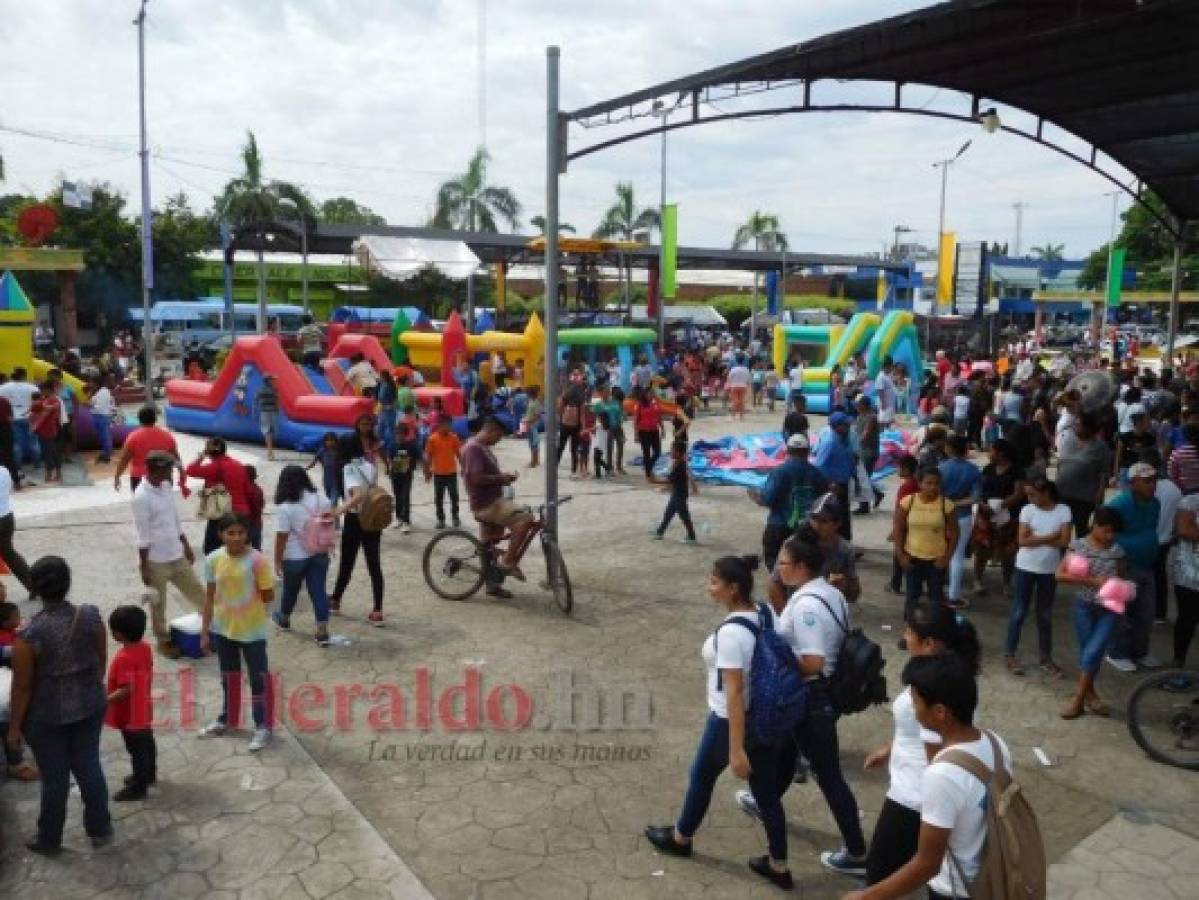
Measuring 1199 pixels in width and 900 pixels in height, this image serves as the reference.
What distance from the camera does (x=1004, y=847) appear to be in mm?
2758

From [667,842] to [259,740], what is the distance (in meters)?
2.50

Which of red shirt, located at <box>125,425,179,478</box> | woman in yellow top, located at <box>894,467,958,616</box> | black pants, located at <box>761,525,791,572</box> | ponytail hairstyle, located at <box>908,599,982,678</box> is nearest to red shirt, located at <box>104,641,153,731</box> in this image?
ponytail hairstyle, located at <box>908,599,982,678</box>

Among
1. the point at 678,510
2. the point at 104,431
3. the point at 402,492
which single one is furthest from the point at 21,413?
the point at 678,510

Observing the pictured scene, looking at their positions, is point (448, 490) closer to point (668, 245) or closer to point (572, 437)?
point (572, 437)

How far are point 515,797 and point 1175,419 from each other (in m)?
10.9

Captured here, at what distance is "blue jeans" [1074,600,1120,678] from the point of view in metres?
5.93

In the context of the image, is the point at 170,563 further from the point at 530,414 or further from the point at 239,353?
the point at 239,353

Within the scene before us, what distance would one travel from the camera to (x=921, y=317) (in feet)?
140

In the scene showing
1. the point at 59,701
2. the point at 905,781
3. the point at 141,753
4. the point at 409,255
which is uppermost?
the point at 409,255

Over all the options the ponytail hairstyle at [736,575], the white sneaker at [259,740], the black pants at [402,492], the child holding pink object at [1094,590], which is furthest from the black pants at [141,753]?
the black pants at [402,492]

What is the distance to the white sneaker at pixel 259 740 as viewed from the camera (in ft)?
18.1

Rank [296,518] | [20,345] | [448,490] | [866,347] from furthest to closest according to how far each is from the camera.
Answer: [866,347] → [20,345] → [448,490] → [296,518]

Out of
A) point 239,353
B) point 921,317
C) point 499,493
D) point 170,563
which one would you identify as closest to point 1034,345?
point 921,317

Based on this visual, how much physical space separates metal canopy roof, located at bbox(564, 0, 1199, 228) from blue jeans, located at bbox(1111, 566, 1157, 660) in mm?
4469
